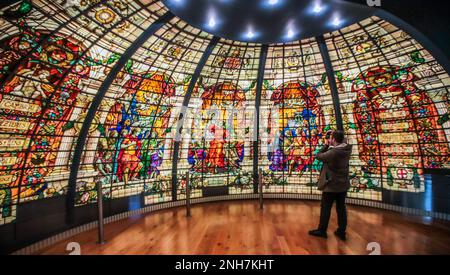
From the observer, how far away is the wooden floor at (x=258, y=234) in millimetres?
4508

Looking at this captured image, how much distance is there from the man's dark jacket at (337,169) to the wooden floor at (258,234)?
1332mm

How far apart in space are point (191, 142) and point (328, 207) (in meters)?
6.29

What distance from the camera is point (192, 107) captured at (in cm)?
915

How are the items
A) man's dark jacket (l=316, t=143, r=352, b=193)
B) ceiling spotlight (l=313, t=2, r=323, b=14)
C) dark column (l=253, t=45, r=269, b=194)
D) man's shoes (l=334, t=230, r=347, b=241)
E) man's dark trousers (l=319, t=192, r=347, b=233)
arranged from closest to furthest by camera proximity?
ceiling spotlight (l=313, t=2, r=323, b=14), man's dark jacket (l=316, t=143, r=352, b=193), man's dark trousers (l=319, t=192, r=347, b=233), man's shoes (l=334, t=230, r=347, b=241), dark column (l=253, t=45, r=269, b=194)

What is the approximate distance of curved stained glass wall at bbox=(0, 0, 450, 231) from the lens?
5.63m

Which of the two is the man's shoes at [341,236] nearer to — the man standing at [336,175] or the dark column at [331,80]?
the man standing at [336,175]

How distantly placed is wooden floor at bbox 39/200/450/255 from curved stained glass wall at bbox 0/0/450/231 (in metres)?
1.70

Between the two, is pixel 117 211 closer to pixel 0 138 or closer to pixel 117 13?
pixel 0 138

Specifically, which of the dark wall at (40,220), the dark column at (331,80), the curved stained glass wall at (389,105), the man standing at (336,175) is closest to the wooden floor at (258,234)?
the man standing at (336,175)

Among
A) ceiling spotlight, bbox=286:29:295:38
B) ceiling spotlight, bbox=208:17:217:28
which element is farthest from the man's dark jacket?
ceiling spotlight, bbox=208:17:217:28

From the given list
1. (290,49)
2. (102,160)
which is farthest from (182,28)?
(102,160)

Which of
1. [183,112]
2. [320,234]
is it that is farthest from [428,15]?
[183,112]

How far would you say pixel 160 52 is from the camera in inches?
291

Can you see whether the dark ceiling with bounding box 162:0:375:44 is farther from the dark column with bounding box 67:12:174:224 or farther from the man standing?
the man standing
